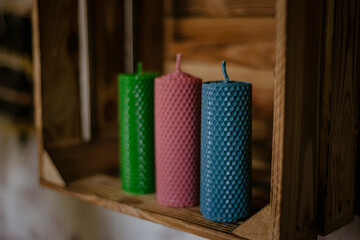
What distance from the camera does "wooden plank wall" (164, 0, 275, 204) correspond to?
907mm

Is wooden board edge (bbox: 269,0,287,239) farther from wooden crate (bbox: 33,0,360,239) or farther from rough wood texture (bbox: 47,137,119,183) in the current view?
rough wood texture (bbox: 47,137,119,183)

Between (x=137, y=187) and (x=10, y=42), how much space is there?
2.22ft

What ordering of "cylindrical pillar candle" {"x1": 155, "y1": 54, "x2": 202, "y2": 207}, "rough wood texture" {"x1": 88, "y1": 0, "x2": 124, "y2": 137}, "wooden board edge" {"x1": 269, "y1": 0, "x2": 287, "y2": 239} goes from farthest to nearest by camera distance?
1. "rough wood texture" {"x1": 88, "y1": 0, "x2": 124, "y2": 137}
2. "cylindrical pillar candle" {"x1": 155, "y1": 54, "x2": 202, "y2": 207}
3. "wooden board edge" {"x1": 269, "y1": 0, "x2": 287, "y2": 239}

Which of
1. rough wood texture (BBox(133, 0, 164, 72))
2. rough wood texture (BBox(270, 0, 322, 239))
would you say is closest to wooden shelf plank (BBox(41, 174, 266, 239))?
rough wood texture (BBox(270, 0, 322, 239))

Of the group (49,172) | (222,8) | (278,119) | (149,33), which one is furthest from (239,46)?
(49,172)

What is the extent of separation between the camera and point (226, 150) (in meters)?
0.72

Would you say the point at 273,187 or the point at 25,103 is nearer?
the point at 273,187

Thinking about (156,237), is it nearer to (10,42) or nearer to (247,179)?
(247,179)

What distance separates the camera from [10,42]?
1.28 metres

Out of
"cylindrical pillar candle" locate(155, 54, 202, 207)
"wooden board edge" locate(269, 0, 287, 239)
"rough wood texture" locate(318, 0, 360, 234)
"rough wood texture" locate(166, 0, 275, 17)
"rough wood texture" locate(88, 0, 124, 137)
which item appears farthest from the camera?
"rough wood texture" locate(88, 0, 124, 137)

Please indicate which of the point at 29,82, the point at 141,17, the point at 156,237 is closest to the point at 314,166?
the point at 156,237

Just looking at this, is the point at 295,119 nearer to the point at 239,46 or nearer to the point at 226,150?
the point at 226,150

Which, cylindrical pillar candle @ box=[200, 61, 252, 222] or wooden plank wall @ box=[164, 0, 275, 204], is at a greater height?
wooden plank wall @ box=[164, 0, 275, 204]

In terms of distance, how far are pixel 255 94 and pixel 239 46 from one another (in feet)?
0.37
